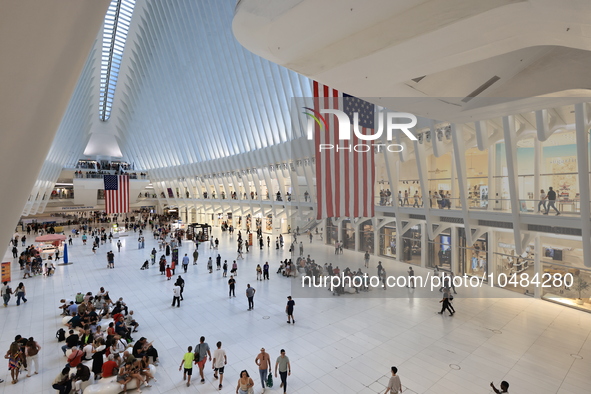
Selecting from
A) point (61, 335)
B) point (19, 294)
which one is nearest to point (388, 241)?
point (61, 335)

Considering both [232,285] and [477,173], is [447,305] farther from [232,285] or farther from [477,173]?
[232,285]

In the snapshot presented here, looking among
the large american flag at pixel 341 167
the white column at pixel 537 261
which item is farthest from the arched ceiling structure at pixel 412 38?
the white column at pixel 537 261

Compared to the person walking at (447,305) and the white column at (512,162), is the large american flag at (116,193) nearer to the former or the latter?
the person walking at (447,305)

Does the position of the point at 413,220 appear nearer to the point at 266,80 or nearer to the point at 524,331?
the point at 524,331

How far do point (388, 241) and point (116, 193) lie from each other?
23.1 m

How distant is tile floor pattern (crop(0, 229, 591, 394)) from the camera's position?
6738 millimetres

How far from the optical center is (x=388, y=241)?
1902cm

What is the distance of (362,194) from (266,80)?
1691 centimetres

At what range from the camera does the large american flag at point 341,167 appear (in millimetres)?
7973

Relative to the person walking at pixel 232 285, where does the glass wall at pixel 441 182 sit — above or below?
above

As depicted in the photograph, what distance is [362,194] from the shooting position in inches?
334

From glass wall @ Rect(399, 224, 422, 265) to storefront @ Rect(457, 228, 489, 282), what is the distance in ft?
7.89

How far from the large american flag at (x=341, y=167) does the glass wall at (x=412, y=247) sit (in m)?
9.88

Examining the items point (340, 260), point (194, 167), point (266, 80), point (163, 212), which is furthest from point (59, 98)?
point (163, 212)
